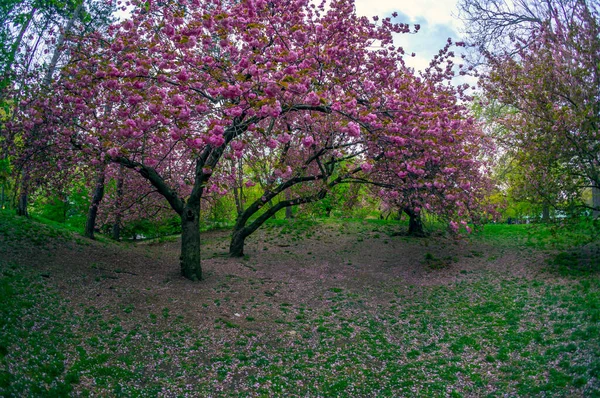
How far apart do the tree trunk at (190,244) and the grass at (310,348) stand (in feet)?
5.87

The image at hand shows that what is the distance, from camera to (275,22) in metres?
10.9

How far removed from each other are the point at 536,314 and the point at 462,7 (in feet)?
51.0

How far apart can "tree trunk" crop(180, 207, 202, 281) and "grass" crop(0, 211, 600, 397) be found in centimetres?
179

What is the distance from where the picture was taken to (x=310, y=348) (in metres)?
8.54

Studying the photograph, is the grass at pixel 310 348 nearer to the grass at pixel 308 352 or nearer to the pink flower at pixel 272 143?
the grass at pixel 308 352

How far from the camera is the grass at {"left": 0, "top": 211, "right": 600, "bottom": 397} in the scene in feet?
21.3

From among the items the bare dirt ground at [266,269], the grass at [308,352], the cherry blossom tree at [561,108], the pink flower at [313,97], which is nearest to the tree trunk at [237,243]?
the bare dirt ground at [266,269]

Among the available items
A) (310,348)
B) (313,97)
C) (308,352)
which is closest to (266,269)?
(310,348)

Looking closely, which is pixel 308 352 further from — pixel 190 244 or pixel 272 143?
pixel 190 244

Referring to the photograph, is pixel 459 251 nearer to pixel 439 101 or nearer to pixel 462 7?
pixel 439 101

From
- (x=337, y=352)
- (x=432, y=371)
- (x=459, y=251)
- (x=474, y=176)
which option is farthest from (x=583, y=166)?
(x=337, y=352)

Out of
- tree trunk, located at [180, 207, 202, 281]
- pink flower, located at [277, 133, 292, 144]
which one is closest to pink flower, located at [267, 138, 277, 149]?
pink flower, located at [277, 133, 292, 144]

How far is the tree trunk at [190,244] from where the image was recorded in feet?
37.8

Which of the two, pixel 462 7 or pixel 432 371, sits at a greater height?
pixel 462 7
